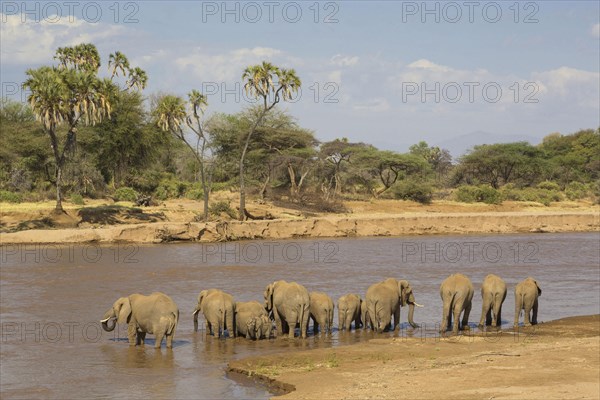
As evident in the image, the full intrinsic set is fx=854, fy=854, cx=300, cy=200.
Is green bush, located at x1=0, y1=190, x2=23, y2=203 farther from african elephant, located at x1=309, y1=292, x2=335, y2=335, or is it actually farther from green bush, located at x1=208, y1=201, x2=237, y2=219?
african elephant, located at x1=309, y1=292, x2=335, y2=335

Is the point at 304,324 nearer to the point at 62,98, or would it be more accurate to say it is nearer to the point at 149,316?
the point at 149,316

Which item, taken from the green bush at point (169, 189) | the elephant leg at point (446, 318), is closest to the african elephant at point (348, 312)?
the elephant leg at point (446, 318)

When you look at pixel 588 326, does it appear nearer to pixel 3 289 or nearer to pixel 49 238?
pixel 3 289

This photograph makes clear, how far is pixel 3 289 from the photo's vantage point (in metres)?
25.9

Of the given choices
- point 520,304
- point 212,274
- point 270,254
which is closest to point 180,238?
point 270,254

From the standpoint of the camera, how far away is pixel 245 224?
138 feet

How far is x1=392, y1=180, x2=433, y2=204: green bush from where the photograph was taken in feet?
189

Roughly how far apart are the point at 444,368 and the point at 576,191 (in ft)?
183

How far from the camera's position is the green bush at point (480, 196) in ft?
193

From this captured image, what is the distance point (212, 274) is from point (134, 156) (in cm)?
3077

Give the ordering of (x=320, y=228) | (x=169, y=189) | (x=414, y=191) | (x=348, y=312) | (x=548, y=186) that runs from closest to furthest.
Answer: (x=348, y=312) < (x=320, y=228) < (x=169, y=189) < (x=414, y=191) < (x=548, y=186)

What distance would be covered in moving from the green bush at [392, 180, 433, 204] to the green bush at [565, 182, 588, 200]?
13289 mm

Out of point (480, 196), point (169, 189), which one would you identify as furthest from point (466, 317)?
point (480, 196)

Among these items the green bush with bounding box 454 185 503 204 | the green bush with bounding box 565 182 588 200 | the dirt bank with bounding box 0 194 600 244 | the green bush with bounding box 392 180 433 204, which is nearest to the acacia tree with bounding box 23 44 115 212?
the dirt bank with bounding box 0 194 600 244
